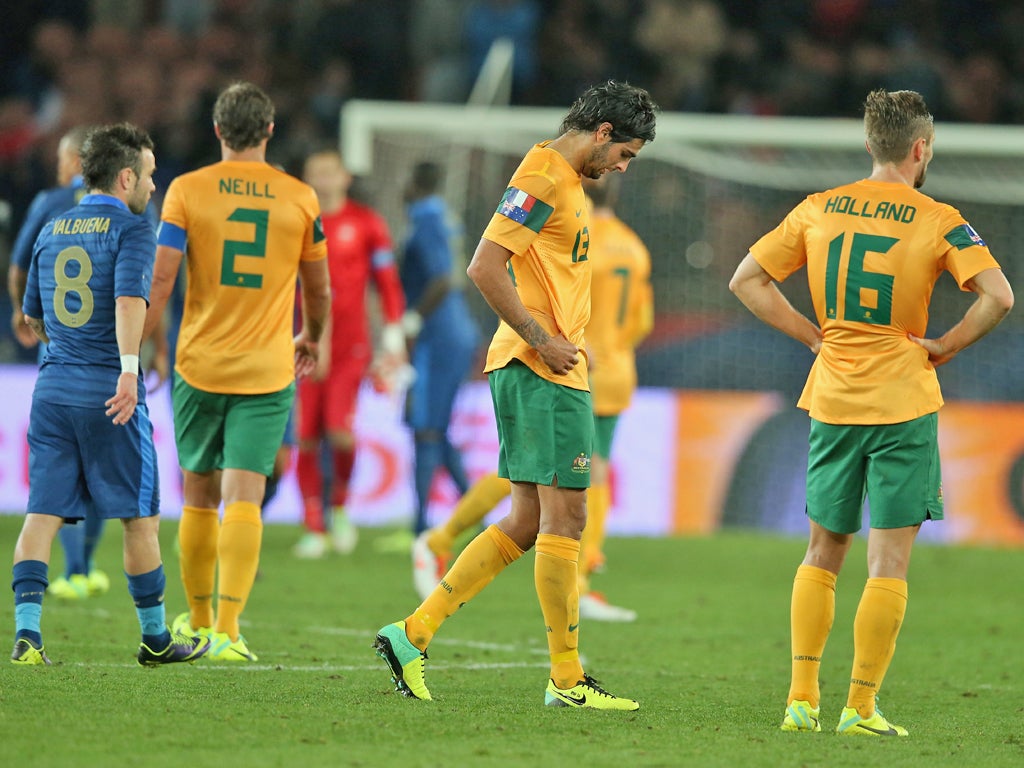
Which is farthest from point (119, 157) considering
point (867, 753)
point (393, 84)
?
point (393, 84)

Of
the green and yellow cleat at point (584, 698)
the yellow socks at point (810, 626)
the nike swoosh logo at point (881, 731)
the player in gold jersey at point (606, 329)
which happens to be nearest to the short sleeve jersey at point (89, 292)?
the green and yellow cleat at point (584, 698)

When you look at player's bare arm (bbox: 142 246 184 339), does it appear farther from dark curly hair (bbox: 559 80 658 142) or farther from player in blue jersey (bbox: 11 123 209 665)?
dark curly hair (bbox: 559 80 658 142)

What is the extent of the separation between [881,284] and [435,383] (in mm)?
5803

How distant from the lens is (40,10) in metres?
18.3

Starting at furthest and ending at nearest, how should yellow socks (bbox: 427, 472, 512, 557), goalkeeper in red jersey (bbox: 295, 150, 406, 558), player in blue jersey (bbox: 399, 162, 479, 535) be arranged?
goalkeeper in red jersey (bbox: 295, 150, 406, 558) < player in blue jersey (bbox: 399, 162, 479, 535) < yellow socks (bbox: 427, 472, 512, 557)

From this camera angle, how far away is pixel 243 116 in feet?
20.0

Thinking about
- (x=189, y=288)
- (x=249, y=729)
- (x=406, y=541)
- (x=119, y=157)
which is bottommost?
(x=406, y=541)

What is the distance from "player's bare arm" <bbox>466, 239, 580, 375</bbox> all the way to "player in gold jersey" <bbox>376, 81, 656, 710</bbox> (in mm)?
18

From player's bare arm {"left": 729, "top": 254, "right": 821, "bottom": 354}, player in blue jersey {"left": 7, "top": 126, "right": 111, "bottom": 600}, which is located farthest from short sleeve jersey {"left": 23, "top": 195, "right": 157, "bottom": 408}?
player's bare arm {"left": 729, "top": 254, "right": 821, "bottom": 354}

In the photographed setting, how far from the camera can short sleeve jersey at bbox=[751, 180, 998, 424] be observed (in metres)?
4.99

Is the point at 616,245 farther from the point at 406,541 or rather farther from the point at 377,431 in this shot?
the point at 377,431

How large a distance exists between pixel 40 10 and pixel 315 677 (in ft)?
47.6

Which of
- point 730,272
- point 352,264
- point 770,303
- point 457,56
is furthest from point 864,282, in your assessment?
point 457,56

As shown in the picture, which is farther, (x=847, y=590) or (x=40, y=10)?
(x=40, y=10)
